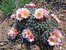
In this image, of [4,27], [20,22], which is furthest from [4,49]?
[20,22]

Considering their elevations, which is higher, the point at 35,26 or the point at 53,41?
→ the point at 35,26

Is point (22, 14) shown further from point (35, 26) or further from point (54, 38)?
point (54, 38)

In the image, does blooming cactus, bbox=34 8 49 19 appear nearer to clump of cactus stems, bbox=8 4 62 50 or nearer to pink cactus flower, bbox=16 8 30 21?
clump of cactus stems, bbox=8 4 62 50

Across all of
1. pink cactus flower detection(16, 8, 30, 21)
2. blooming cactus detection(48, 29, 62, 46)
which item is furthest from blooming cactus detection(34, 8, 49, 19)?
blooming cactus detection(48, 29, 62, 46)

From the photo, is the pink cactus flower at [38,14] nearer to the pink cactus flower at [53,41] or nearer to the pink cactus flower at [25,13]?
the pink cactus flower at [25,13]

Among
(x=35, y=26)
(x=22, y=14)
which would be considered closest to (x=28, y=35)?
(x=35, y=26)

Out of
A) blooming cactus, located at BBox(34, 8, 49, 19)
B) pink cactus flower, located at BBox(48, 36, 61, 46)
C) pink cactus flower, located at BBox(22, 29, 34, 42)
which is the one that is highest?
blooming cactus, located at BBox(34, 8, 49, 19)

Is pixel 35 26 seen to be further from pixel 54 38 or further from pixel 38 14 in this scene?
pixel 54 38

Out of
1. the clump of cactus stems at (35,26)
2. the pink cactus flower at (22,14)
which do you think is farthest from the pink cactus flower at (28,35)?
the pink cactus flower at (22,14)

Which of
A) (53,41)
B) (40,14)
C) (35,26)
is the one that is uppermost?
(40,14)

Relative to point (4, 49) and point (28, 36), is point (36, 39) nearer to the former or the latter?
point (28, 36)

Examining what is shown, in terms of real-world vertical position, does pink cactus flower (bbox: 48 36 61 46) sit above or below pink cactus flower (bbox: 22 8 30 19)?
below

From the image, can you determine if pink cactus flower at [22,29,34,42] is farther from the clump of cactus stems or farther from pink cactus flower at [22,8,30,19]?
pink cactus flower at [22,8,30,19]
